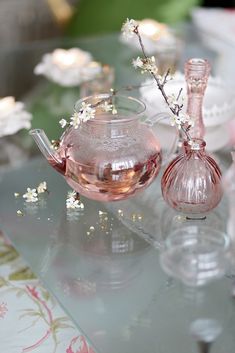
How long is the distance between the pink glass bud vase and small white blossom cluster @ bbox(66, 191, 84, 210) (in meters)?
0.16

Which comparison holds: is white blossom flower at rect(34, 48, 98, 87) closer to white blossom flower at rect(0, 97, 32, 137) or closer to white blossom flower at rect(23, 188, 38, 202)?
white blossom flower at rect(0, 97, 32, 137)

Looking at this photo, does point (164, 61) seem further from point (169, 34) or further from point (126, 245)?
point (126, 245)

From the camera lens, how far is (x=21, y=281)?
41.0 inches

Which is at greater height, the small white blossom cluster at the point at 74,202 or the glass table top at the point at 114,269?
the small white blossom cluster at the point at 74,202

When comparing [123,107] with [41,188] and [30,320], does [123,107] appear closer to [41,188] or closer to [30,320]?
[41,188]

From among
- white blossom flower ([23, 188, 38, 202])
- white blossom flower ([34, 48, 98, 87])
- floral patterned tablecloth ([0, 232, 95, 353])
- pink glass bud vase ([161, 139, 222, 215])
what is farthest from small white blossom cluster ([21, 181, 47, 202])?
white blossom flower ([34, 48, 98, 87])

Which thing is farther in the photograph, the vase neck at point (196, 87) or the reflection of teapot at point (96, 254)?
the vase neck at point (196, 87)

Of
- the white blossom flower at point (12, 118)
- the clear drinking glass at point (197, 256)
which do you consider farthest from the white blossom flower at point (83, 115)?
the white blossom flower at point (12, 118)

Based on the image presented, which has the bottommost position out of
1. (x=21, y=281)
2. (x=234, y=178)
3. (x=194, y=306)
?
(x=21, y=281)

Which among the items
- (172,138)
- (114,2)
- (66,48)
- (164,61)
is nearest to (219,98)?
(172,138)

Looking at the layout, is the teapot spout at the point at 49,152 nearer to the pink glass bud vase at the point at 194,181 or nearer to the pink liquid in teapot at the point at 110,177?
the pink liquid in teapot at the point at 110,177

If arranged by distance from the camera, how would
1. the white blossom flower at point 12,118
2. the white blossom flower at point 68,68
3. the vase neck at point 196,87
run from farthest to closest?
the white blossom flower at point 68,68
the white blossom flower at point 12,118
the vase neck at point 196,87

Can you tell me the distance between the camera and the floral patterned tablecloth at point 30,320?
0.90 m

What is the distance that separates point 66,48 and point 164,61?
297mm
